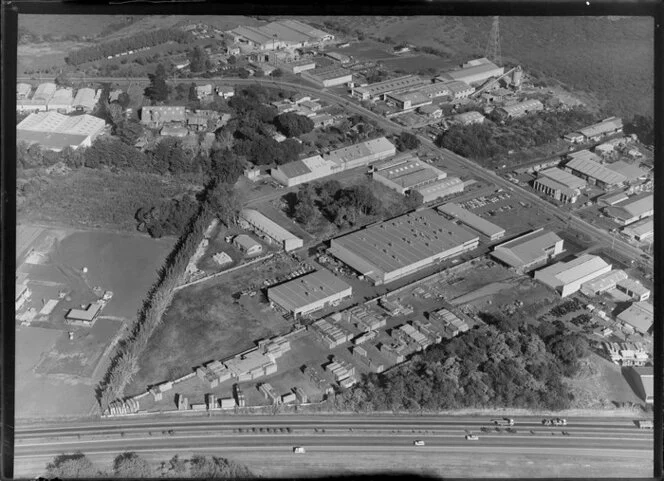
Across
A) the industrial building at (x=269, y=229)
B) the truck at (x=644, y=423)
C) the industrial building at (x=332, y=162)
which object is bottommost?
the truck at (x=644, y=423)

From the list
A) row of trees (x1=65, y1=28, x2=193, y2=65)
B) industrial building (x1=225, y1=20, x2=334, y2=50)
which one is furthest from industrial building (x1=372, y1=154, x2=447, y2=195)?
row of trees (x1=65, y1=28, x2=193, y2=65)

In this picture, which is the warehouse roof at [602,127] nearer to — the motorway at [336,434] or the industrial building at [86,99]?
the motorway at [336,434]

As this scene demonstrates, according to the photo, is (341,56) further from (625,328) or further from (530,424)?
(530,424)

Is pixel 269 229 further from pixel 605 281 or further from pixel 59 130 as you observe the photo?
pixel 605 281

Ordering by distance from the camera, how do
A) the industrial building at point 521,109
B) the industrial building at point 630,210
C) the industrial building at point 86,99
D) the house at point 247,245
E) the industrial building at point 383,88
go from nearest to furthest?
the house at point 247,245 → the industrial building at point 630,210 → the industrial building at point 86,99 → the industrial building at point 521,109 → the industrial building at point 383,88

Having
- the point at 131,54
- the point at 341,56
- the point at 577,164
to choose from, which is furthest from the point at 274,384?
the point at 131,54

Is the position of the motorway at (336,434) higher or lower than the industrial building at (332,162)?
lower

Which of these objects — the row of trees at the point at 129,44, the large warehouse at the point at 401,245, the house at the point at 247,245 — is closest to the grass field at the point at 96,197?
the house at the point at 247,245
